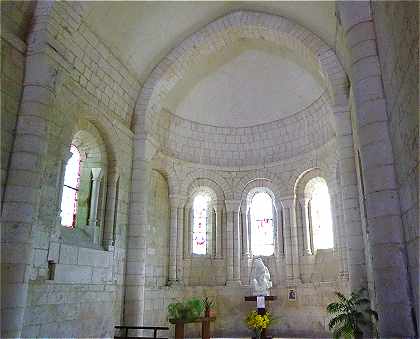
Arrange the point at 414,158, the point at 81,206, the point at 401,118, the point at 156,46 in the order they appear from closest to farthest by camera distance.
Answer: the point at 414,158 < the point at 401,118 < the point at 81,206 < the point at 156,46

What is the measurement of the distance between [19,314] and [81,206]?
11.1 ft

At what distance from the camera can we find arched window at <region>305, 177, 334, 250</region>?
12.8 metres

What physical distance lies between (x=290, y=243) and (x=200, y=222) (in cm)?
331

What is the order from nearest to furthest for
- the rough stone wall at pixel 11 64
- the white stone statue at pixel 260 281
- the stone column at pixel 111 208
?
the rough stone wall at pixel 11 64 < the stone column at pixel 111 208 < the white stone statue at pixel 260 281

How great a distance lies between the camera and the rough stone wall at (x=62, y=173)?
23.7 ft

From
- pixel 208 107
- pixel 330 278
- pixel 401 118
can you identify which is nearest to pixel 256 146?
pixel 208 107

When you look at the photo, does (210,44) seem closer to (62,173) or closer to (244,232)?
(62,173)

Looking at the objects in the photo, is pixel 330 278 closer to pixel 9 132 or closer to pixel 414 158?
pixel 414 158

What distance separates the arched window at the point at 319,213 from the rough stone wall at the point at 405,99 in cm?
804

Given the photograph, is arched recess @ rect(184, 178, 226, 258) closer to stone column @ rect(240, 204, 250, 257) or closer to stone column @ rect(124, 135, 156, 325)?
stone column @ rect(240, 204, 250, 257)

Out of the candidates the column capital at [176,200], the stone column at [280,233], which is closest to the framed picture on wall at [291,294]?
the stone column at [280,233]

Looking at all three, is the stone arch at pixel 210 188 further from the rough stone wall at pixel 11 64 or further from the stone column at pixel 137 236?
the rough stone wall at pixel 11 64

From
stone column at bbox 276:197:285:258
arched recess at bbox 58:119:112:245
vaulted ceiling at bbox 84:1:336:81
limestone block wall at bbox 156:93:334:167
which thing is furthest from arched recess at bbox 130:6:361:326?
stone column at bbox 276:197:285:258

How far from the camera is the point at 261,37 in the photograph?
37.8 ft
